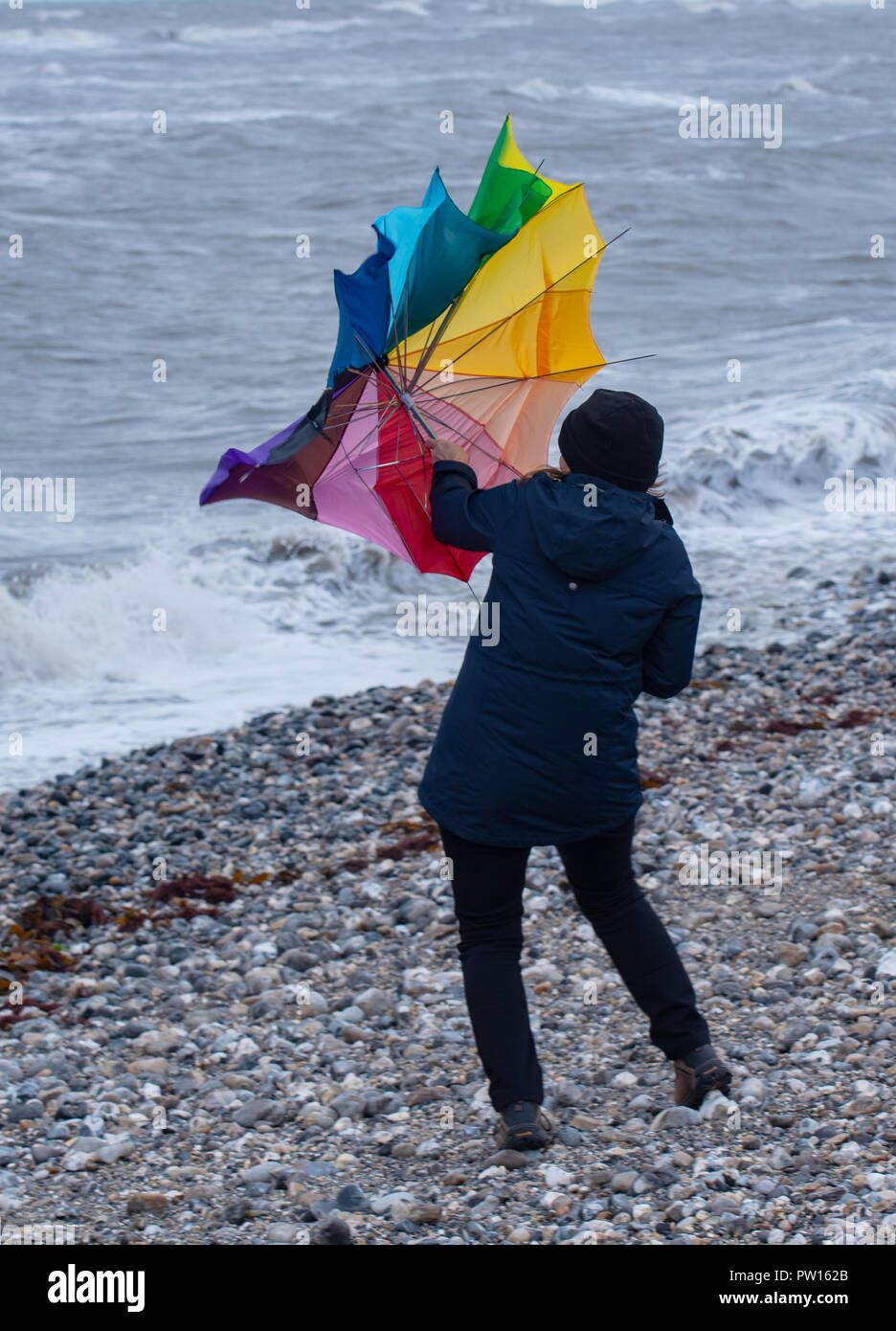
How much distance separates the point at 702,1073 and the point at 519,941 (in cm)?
71

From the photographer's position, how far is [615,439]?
3.67m

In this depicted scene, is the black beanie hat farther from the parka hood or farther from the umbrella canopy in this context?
the umbrella canopy

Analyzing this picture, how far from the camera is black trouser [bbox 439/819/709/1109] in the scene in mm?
3859

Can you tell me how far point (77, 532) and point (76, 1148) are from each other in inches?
413

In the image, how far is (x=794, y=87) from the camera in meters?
44.7

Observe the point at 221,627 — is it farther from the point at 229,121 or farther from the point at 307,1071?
the point at 229,121

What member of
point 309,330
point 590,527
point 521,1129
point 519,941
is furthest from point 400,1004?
point 309,330

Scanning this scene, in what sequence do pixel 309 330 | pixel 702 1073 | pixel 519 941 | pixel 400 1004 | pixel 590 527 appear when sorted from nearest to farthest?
pixel 590 527 < pixel 519 941 < pixel 702 1073 < pixel 400 1004 < pixel 309 330

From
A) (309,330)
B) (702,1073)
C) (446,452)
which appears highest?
(309,330)

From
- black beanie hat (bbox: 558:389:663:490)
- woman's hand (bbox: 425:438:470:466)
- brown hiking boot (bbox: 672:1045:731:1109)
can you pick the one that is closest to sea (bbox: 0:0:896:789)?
woman's hand (bbox: 425:438:470:466)

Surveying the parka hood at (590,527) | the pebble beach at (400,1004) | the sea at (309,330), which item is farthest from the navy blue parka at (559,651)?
the sea at (309,330)

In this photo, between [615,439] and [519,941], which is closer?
[615,439]

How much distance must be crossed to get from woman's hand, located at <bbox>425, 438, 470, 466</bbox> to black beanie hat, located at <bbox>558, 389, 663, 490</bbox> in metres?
0.36

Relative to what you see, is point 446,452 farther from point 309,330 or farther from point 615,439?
point 309,330
